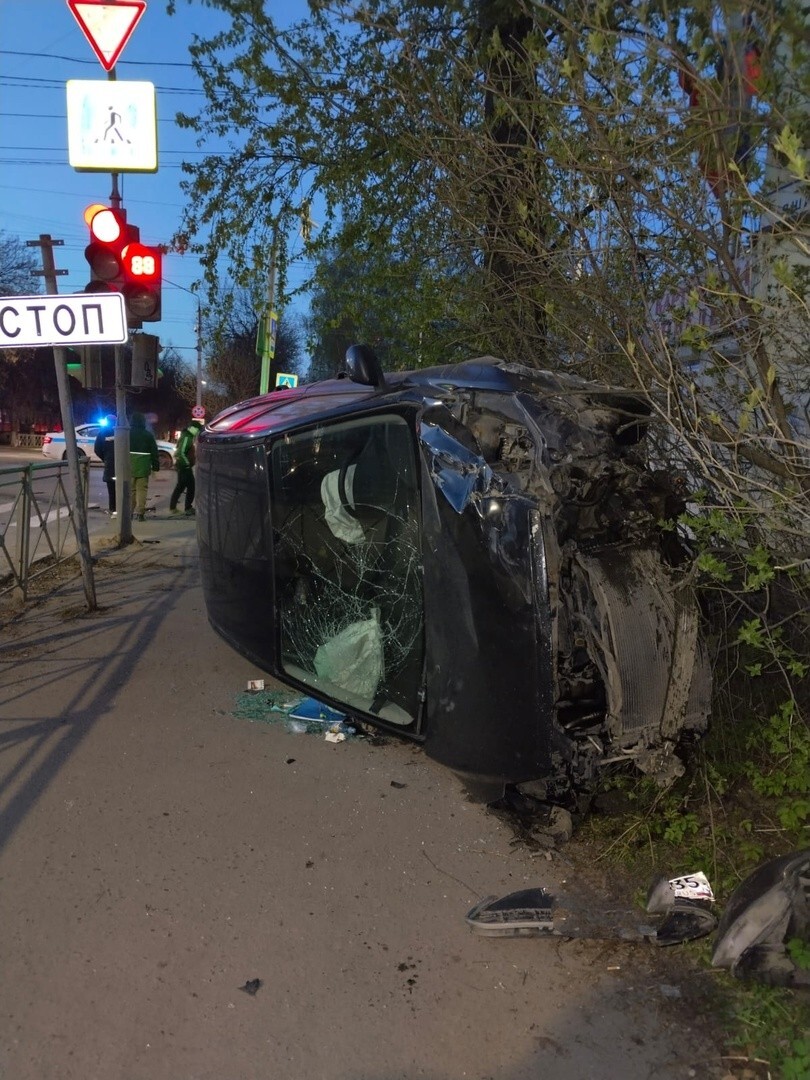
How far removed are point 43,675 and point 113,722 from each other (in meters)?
1.04

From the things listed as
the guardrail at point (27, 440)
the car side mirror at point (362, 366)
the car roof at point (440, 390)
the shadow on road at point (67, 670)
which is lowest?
the shadow on road at point (67, 670)

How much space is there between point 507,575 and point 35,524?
22.1ft

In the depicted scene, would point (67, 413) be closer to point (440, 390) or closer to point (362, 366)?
point (362, 366)

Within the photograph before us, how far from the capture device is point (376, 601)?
4.16m

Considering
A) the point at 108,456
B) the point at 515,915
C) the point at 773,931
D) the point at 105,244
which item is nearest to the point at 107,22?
the point at 105,244

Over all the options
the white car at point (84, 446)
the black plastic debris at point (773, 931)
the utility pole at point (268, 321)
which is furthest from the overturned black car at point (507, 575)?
the white car at point (84, 446)

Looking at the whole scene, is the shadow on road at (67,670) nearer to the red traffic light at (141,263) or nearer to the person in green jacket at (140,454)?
the red traffic light at (141,263)

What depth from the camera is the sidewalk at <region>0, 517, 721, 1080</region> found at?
245 centimetres

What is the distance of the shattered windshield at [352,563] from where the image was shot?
12.7ft

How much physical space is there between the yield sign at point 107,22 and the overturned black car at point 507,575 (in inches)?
232

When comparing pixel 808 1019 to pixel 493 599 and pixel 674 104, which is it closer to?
pixel 493 599

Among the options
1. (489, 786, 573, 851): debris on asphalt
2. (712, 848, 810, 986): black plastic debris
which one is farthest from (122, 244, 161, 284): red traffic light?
(712, 848, 810, 986): black plastic debris

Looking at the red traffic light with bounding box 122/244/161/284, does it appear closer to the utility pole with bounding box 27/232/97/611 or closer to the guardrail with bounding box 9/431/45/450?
the utility pole with bounding box 27/232/97/611

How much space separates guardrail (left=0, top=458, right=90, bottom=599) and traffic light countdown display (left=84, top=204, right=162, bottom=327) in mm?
1825
